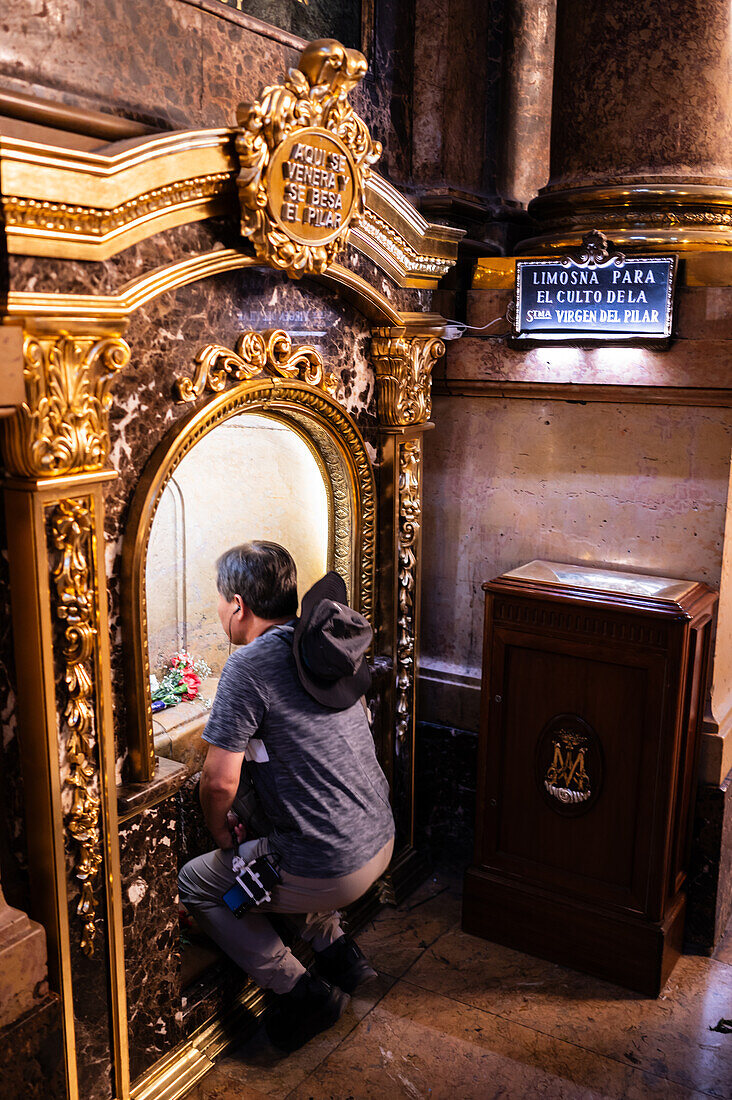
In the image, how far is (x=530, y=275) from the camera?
13.2ft

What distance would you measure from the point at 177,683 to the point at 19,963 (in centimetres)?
157

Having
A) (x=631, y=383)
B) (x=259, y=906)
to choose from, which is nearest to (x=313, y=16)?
(x=631, y=383)

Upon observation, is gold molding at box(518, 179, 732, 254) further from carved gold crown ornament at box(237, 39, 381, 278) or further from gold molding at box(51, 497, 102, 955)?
gold molding at box(51, 497, 102, 955)

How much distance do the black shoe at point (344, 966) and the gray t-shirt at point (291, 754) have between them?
508 millimetres

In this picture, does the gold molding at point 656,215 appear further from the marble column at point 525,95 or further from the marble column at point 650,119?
the marble column at point 525,95

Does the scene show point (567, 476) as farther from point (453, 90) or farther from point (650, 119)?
point (453, 90)

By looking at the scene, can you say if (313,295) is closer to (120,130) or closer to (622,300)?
(120,130)

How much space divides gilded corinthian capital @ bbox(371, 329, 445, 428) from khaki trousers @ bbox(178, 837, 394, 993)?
168 cm

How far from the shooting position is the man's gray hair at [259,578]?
3266 millimetres

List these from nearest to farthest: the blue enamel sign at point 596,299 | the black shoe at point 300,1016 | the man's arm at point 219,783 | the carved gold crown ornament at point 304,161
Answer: the carved gold crown ornament at point 304,161 < the man's arm at point 219,783 < the black shoe at point 300,1016 < the blue enamel sign at point 596,299

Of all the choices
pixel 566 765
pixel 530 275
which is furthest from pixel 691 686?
pixel 530 275

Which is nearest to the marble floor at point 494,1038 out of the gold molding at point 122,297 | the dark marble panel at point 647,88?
the gold molding at point 122,297

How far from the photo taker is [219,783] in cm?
310

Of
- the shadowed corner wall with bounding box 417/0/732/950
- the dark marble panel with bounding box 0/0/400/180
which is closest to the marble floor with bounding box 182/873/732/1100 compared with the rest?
the shadowed corner wall with bounding box 417/0/732/950
